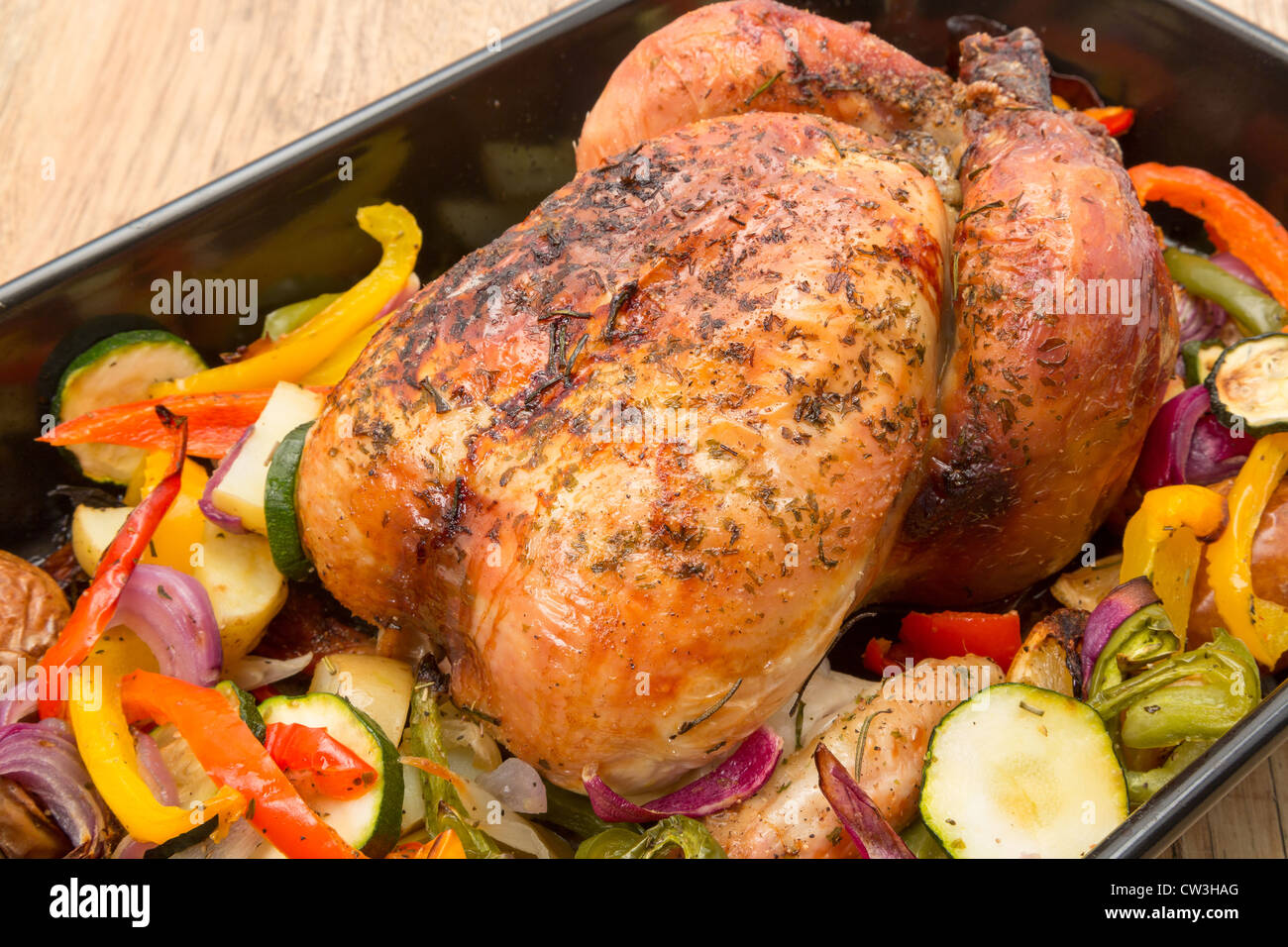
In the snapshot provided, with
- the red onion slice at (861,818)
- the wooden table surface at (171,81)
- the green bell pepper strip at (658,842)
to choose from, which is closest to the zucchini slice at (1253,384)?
the red onion slice at (861,818)

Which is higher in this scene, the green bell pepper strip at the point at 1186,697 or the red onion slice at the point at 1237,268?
the red onion slice at the point at 1237,268

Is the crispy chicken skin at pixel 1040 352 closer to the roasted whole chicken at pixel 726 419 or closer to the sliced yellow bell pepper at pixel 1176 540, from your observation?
the roasted whole chicken at pixel 726 419

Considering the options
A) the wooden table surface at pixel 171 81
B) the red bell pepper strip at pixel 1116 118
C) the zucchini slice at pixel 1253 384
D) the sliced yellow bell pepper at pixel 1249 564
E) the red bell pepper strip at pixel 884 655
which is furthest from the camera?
the wooden table surface at pixel 171 81

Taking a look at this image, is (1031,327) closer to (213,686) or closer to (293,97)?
(213,686)

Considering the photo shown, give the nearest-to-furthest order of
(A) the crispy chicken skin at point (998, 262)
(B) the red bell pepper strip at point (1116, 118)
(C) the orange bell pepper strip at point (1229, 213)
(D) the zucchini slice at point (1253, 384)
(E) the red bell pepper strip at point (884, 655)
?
1. (A) the crispy chicken skin at point (998, 262)
2. (D) the zucchini slice at point (1253, 384)
3. (E) the red bell pepper strip at point (884, 655)
4. (C) the orange bell pepper strip at point (1229, 213)
5. (B) the red bell pepper strip at point (1116, 118)

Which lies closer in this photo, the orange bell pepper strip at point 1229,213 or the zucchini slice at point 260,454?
the zucchini slice at point 260,454

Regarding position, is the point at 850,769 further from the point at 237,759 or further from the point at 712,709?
the point at 237,759

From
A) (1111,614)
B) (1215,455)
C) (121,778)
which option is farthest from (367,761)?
(1215,455)

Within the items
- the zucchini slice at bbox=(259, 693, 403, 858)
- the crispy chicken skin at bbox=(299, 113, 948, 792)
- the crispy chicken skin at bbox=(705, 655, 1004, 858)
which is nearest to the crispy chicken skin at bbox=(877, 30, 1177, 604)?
the crispy chicken skin at bbox=(299, 113, 948, 792)

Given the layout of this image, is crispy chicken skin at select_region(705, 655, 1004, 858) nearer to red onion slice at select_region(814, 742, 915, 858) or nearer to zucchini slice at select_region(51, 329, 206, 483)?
red onion slice at select_region(814, 742, 915, 858)
